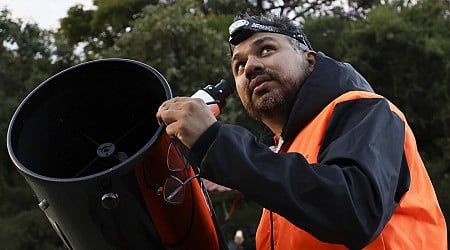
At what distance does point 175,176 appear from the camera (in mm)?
2023

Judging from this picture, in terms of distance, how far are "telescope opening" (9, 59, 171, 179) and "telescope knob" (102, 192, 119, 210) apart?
0.89ft

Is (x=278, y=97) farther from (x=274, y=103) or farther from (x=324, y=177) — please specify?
(x=324, y=177)

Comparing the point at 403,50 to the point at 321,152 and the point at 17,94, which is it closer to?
the point at 17,94

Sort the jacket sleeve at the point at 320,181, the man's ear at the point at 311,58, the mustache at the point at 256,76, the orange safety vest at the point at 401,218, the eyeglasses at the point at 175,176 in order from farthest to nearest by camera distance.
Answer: the man's ear at the point at 311,58
the mustache at the point at 256,76
the eyeglasses at the point at 175,176
the orange safety vest at the point at 401,218
the jacket sleeve at the point at 320,181

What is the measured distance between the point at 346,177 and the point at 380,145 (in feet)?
0.52

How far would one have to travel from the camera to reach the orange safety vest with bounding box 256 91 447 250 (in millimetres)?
1869

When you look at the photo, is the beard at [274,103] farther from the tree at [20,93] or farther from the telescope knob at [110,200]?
the tree at [20,93]

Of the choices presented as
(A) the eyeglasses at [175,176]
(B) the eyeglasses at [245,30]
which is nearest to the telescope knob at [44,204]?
(A) the eyeglasses at [175,176]

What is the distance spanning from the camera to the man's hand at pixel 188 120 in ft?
5.57

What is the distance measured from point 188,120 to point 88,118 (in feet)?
2.55

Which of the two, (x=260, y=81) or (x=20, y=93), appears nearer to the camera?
(x=260, y=81)

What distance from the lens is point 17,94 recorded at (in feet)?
53.0

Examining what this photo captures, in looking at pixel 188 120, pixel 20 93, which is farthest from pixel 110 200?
pixel 20 93

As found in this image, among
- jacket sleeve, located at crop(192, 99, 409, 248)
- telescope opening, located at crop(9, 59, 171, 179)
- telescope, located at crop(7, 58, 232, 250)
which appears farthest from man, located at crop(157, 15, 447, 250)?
telescope opening, located at crop(9, 59, 171, 179)
